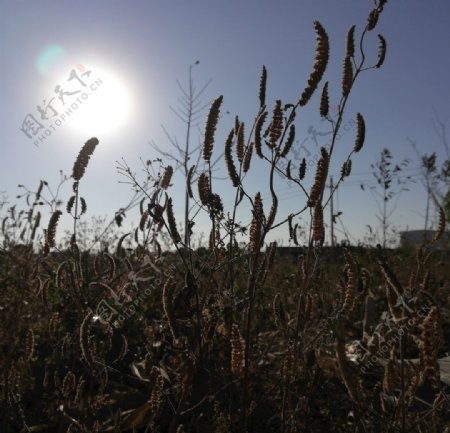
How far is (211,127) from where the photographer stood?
1789 mm

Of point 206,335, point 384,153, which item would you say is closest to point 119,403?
point 206,335

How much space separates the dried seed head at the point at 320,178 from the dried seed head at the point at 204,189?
1.35 feet

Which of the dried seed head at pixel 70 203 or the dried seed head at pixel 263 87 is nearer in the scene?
the dried seed head at pixel 263 87

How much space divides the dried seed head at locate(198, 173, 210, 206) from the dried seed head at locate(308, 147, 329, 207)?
1.35 ft

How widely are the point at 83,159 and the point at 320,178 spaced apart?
1066mm

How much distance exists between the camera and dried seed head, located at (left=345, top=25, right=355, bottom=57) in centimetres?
170

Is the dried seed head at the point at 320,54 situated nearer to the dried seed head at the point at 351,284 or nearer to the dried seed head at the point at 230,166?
the dried seed head at the point at 230,166

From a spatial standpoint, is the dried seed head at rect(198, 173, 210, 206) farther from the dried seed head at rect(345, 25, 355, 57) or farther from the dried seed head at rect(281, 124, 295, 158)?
the dried seed head at rect(345, 25, 355, 57)

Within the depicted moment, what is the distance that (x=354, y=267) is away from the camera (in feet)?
4.85

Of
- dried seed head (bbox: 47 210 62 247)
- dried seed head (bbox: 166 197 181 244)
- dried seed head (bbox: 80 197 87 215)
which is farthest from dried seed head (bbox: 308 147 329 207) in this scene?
dried seed head (bbox: 80 197 87 215)

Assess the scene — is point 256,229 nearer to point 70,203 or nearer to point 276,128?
point 276,128

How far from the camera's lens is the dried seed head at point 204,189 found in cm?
182

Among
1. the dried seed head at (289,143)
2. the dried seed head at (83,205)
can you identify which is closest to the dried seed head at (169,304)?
the dried seed head at (289,143)

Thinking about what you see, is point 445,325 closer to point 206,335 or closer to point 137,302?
point 137,302
